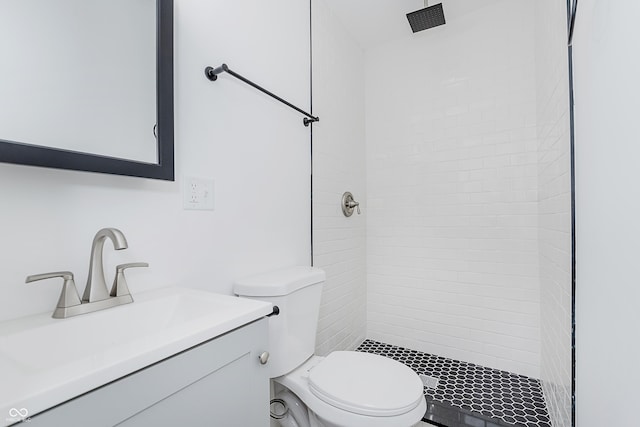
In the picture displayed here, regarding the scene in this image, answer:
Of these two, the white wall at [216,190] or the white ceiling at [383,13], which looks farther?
the white ceiling at [383,13]

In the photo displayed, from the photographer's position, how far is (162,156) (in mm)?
937

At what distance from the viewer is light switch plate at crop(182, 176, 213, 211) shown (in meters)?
1.06

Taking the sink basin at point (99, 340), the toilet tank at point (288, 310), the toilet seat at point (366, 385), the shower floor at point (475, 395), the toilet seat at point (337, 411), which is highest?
the sink basin at point (99, 340)

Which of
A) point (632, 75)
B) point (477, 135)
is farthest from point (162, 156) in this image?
point (477, 135)

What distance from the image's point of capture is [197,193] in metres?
1.09

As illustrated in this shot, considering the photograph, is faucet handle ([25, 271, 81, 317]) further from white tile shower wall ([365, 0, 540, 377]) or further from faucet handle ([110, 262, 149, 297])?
white tile shower wall ([365, 0, 540, 377])

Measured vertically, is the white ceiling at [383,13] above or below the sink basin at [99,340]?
above

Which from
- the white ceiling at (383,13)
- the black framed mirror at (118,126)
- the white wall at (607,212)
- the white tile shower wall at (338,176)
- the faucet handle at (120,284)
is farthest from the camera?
the white ceiling at (383,13)

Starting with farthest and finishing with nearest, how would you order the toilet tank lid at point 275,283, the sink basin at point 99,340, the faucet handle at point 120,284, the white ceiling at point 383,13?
the white ceiling at point 383,13
the toilet tank lid at point 275,283
the faucet handle at point 120,284
the sink basin at point 99,340

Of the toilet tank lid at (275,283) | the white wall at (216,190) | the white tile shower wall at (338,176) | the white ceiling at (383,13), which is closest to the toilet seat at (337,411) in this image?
the toilet tank lid at (275,283)

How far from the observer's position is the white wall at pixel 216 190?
2.37 feet

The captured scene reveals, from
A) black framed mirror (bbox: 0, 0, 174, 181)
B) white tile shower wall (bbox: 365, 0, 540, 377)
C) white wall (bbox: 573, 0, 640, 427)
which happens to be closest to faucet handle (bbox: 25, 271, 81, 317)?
black framed mirror (bbox: 0, 0, 174, 181)

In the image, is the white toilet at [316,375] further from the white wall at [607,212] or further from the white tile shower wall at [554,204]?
the white tile shower wall at [554,204]

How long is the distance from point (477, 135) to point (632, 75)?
1.62 m
